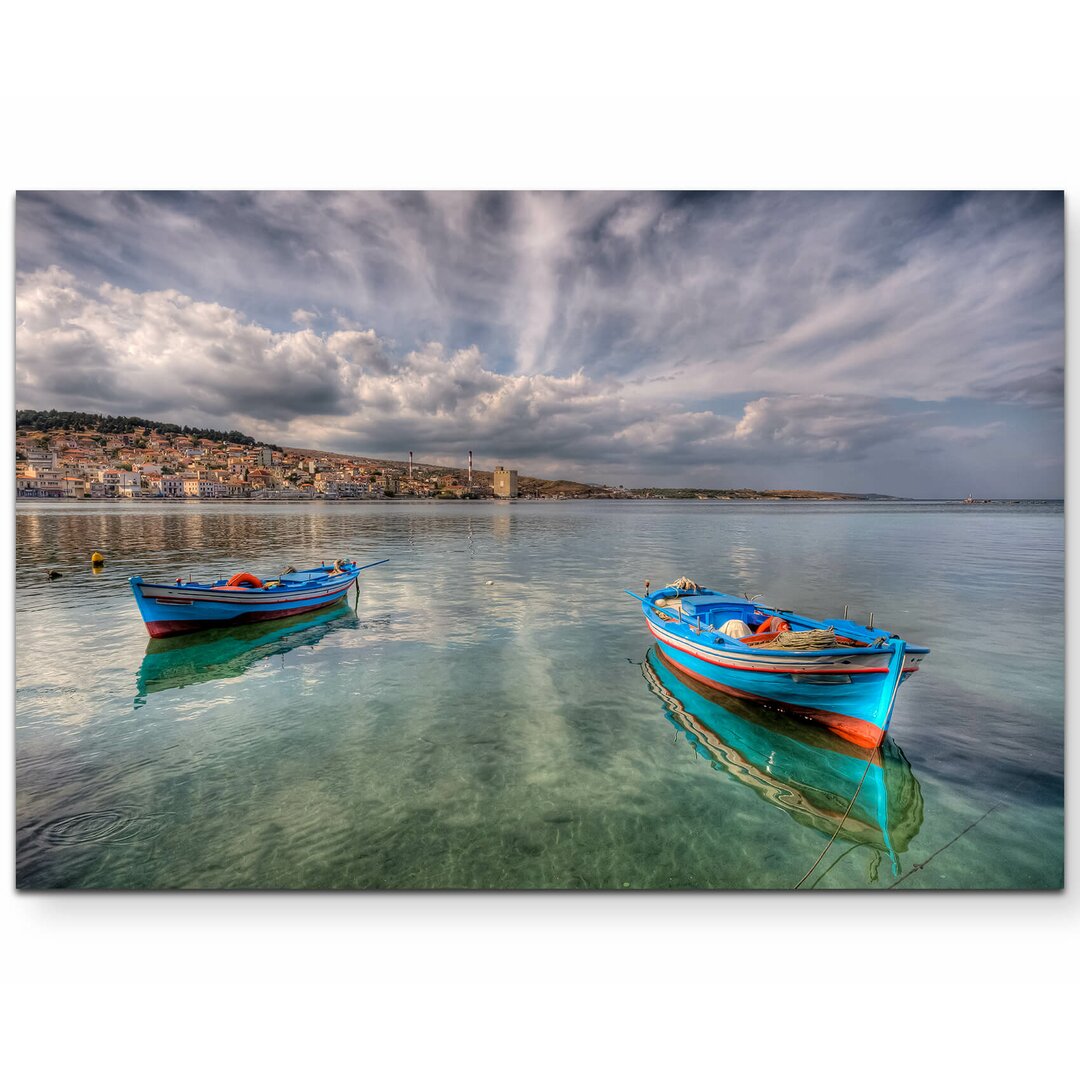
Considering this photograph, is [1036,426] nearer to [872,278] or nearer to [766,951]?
[872,278]

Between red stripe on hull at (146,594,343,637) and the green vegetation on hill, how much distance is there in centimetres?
330

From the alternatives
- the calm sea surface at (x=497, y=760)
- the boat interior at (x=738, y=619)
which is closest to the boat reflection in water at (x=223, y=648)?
the calm sea surface at (x=497, y=760)

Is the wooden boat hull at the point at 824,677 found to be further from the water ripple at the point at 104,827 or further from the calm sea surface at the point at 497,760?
the water ripple at the point at 104,827

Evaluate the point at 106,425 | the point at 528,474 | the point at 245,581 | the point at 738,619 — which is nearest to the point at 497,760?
the point at 738,619

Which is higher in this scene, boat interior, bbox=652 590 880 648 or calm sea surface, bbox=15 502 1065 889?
boat interior, bbox=652 590 880 648

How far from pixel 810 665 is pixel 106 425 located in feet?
24.1

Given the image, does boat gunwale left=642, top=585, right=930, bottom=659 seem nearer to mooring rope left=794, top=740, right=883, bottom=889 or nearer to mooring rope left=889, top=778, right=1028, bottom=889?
mooring rope left=794, top=740, right=883, bottom=889

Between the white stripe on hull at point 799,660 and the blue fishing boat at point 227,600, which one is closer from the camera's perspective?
the white stripe on hull at point 799,660

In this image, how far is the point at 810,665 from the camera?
4.40 metres

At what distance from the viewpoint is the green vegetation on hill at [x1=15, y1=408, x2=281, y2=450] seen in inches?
137

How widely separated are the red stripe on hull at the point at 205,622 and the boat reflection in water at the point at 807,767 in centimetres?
732

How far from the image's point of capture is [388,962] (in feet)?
8.70

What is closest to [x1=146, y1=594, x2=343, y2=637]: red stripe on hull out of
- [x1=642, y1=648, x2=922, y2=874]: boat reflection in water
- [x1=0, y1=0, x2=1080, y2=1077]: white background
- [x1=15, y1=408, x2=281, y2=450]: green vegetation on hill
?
[x1=15, y1=408, x2=281, y2=450]: green vegetation on hill

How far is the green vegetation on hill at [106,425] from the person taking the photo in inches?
137
